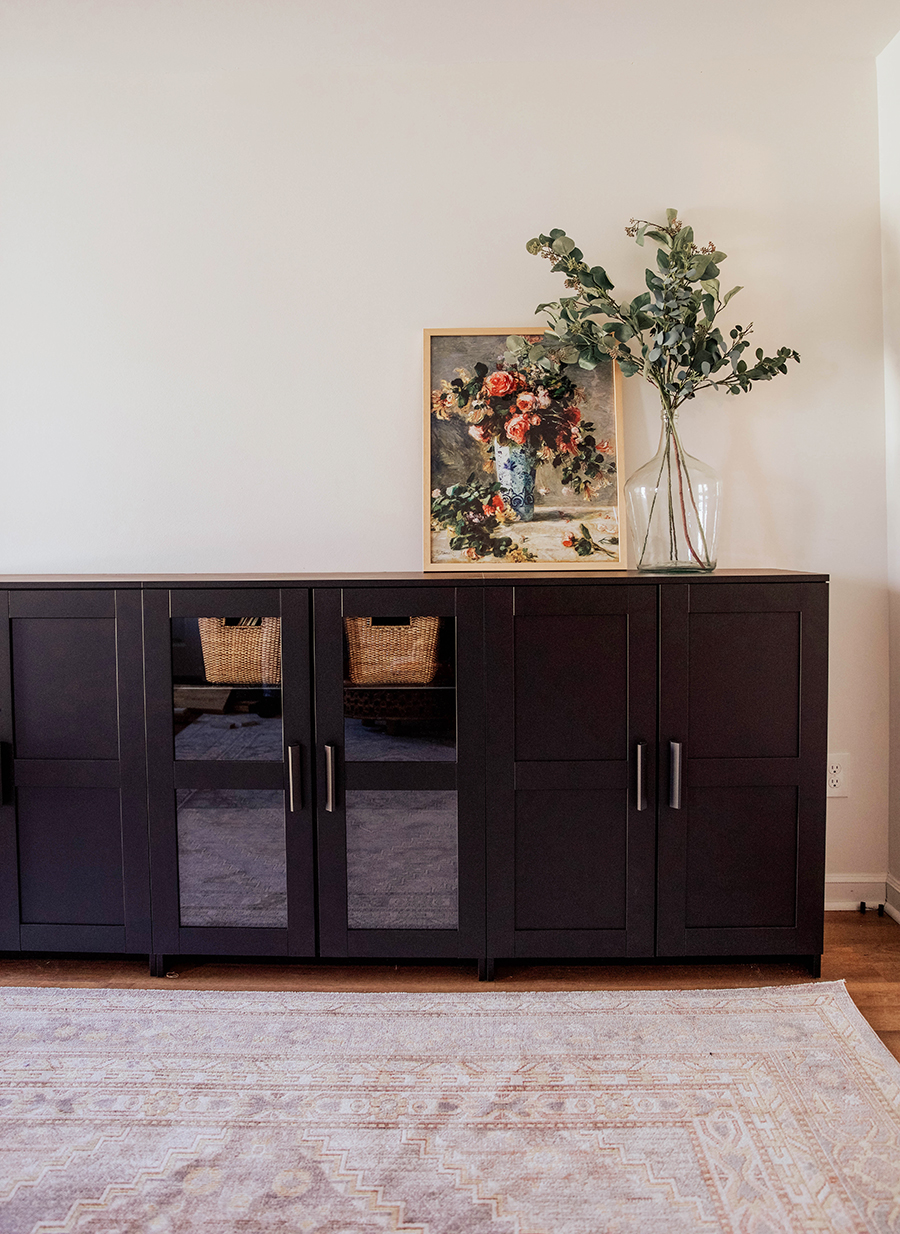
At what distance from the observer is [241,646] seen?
6.40 feet

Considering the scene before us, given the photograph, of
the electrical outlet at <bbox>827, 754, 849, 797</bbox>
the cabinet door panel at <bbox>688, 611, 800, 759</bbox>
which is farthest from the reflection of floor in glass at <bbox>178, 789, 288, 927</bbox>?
the electrical outlet at <bbox>827, 754, 849, 797</bbox>

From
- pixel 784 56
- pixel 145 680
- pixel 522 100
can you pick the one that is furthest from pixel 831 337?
pixel 145 680

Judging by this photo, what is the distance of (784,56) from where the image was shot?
7.41 ft

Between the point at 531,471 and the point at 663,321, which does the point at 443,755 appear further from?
the point at 663,321

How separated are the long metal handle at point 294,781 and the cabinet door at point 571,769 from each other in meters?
0.48

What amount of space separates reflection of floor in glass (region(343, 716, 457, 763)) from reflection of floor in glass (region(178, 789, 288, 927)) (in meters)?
0.24

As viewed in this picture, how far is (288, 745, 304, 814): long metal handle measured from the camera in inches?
76.5

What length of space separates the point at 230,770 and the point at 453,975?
2.61 ft

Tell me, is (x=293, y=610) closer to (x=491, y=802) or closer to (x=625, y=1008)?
(x=491, y=802)

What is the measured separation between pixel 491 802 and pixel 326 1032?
647mm

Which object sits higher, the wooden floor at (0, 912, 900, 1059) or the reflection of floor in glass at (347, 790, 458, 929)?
the reflection of floor in glass at (347, 790, 458, 929)

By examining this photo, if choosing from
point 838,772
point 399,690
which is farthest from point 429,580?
point 838,772

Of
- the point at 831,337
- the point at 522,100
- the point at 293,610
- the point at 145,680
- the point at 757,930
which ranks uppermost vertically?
the point at 522,100

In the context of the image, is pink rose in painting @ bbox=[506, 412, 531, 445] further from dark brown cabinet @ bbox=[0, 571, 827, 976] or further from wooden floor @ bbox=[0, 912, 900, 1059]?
wooden floor @ bbox=[0, 912, 900, 1059]
